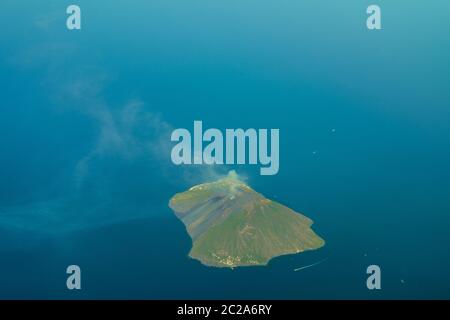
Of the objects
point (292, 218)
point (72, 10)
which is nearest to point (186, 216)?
point (292, 218)

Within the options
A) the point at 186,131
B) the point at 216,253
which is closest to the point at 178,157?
the point at 186,131

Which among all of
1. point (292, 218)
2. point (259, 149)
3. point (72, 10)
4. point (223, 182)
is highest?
point (72, 10)

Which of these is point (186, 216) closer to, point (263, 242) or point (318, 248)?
point (263, 242)
